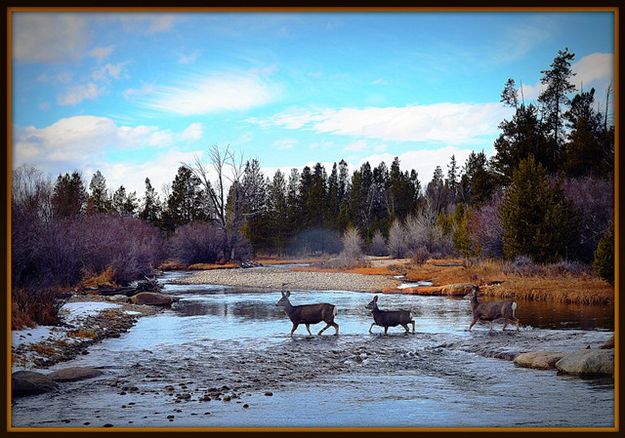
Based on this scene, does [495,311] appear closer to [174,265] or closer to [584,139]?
[584,139]

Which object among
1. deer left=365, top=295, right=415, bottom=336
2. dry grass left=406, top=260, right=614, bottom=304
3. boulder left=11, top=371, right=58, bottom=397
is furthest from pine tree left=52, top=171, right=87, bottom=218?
dry grass left=406, top=260, right=614, bottom=304

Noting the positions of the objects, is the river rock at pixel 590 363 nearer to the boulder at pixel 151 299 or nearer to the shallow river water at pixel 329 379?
the shallow river water at pixel 329 379

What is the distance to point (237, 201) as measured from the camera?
13.5 meters

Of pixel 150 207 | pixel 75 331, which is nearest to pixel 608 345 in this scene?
pixel 75 331

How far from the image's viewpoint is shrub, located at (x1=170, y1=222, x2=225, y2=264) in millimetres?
17141

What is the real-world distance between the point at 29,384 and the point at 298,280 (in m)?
10.7

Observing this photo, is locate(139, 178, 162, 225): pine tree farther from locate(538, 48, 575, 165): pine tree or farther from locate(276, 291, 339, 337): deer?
locate(538, 48, 575, 165): pine tree

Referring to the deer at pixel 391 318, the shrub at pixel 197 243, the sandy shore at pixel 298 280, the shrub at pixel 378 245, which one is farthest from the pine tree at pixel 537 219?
the shrub at pixel 197 243

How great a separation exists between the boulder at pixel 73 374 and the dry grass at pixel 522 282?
7.22m

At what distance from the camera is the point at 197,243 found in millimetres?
19281

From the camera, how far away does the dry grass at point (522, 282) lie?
1091 cm

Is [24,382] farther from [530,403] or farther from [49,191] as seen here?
[530,403]

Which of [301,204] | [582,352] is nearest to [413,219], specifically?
[301,204]

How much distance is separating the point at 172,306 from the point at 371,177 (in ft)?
20.6
